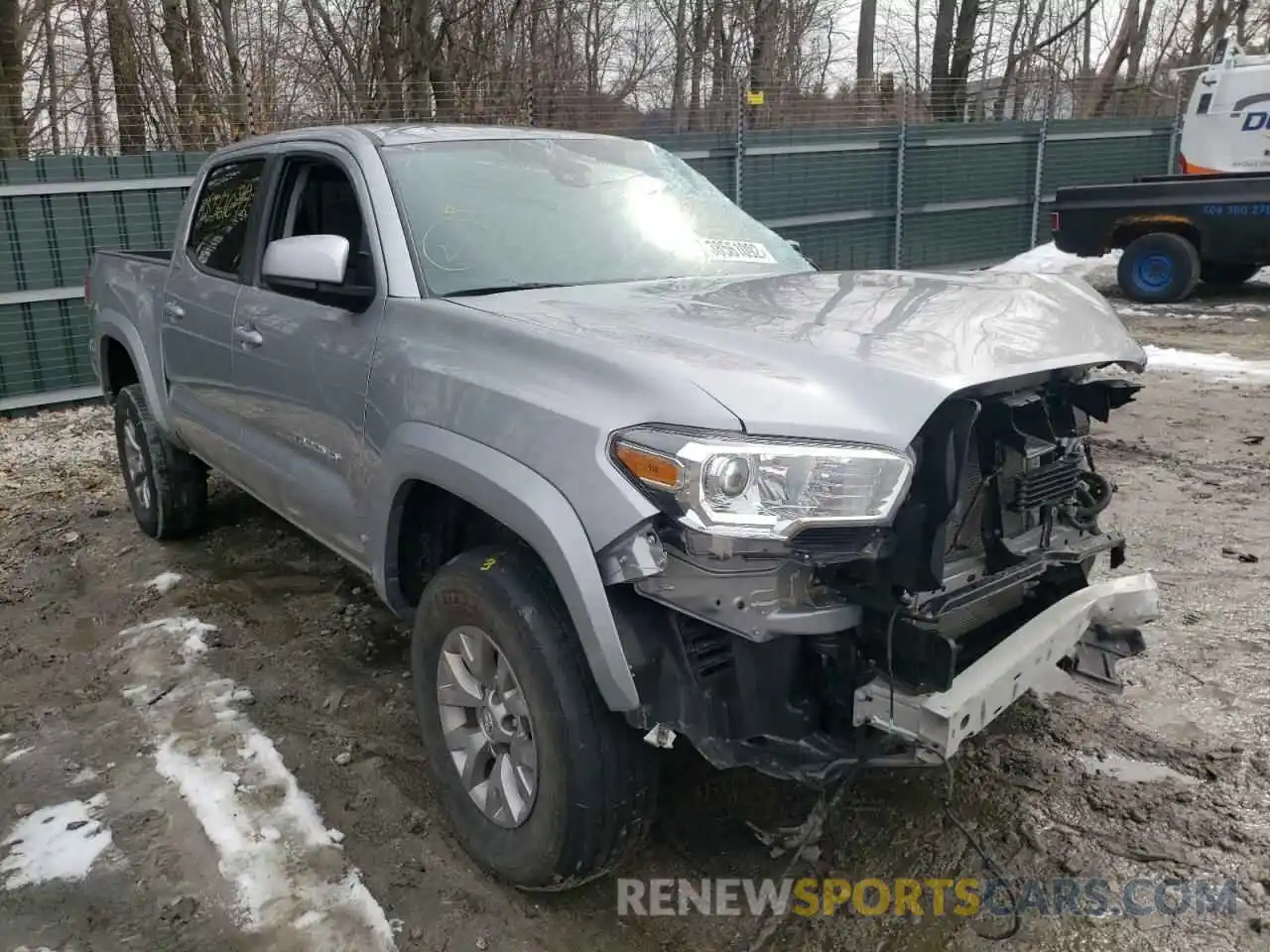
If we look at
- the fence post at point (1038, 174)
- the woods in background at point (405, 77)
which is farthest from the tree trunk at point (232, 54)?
the fence post at point (1038, 174)

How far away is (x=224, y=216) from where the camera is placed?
15.0 ft

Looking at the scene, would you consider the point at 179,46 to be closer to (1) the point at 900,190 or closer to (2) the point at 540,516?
(1) the point at 900,190

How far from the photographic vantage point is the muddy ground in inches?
107

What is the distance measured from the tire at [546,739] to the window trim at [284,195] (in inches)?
41.8

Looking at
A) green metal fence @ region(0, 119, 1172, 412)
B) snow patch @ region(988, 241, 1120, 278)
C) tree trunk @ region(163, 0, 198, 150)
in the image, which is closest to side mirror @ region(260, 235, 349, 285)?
green metal fence @ region(0, 119, 1172, 412)

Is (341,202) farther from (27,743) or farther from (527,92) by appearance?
(527,92)

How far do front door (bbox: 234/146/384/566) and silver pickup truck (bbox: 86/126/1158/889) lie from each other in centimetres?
2

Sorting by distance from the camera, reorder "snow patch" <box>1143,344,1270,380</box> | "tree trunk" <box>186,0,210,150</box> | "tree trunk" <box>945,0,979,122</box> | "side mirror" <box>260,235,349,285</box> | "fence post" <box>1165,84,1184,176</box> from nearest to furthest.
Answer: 1. "side mirror" <box>260,235,349,285</box>
2. "snow patch" <box>1143,344,1270,380</box>
3. "tree trunk" <box>186,0,210,150</box>
4. "fence post" <box>1165,84,1184,176</box>
5. "tree trunk" <box>945,0,979,122</box>

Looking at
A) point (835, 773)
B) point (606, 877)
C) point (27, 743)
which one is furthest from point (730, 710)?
point (27, 743)

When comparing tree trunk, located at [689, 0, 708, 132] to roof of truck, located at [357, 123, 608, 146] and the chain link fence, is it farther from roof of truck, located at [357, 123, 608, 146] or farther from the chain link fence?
roof of truck, located at [357, 123, 608, 146]

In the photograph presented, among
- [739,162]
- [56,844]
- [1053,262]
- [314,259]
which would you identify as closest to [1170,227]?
[1053,262]

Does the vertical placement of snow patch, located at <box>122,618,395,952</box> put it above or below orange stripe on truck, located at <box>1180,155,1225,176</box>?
below

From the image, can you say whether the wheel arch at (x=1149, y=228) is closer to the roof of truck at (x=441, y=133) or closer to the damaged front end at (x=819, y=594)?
the roof of truck at (x=441, y=133)

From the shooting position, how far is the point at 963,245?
50.2ft
